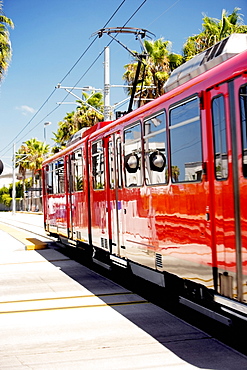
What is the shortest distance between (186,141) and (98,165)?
18.9 ft

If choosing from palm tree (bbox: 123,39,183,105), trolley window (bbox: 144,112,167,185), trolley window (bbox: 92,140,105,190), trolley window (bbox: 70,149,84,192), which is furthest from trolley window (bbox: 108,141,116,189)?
palm tree (bbox: 123,39,183,105)

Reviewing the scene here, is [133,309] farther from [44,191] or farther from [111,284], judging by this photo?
[44,191]

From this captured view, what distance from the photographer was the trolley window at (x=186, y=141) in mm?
7156

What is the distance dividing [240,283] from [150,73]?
29476 mm

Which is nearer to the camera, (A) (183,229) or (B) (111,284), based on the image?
(A) (183,229)

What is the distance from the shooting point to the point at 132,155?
33.2 feet

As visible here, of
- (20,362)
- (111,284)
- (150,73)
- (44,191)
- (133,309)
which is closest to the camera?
(20,362)

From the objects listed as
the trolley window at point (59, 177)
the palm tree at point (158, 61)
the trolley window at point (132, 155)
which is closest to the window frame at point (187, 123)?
the trolley window at point (132, 155)

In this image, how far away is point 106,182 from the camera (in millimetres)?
12227

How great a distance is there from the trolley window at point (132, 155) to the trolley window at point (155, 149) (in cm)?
43

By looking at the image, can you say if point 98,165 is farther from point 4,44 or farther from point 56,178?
point 4,44

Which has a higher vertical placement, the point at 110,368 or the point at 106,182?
the point at 106,182

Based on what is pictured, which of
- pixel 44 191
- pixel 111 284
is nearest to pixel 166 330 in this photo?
pixel 111 284

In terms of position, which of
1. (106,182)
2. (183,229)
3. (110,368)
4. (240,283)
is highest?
(106,182)
